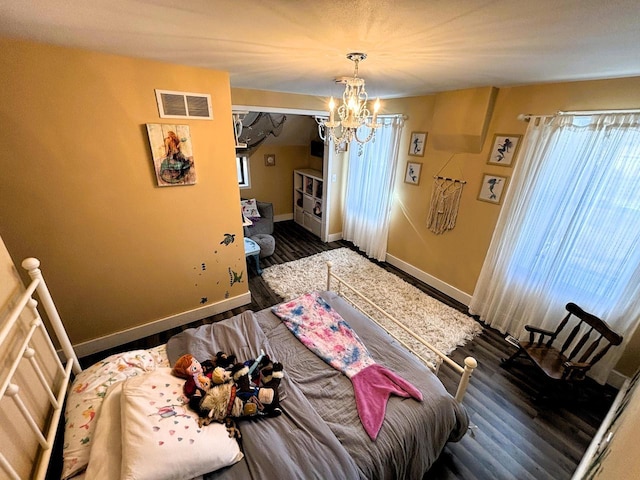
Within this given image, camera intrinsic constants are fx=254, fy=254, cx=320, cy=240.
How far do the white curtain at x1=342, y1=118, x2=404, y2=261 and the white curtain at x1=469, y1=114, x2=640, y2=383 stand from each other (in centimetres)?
158

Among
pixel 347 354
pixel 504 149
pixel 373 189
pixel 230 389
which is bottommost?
pixel 347 354

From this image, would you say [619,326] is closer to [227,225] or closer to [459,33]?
[459,33]

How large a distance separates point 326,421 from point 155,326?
2182 mm

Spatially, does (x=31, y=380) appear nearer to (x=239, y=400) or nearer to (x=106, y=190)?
(x=239, y=400)

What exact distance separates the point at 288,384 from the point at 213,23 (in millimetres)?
1937

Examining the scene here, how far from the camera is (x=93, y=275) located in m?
2.24

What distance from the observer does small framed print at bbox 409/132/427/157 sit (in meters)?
3.44

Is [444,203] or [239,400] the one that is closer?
[239,400]

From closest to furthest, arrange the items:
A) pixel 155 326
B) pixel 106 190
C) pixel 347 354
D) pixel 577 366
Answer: pixel 347 354 < pixel 577 366 < pixel 106 190 < pixel 155 326

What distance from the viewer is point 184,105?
2186mm

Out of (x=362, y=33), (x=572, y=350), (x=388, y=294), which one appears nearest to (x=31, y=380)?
(x=362, y=33)

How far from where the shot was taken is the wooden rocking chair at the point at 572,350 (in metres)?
1.93

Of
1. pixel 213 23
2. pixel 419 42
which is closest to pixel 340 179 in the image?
pixel 419 42

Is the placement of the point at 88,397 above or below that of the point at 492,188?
below
